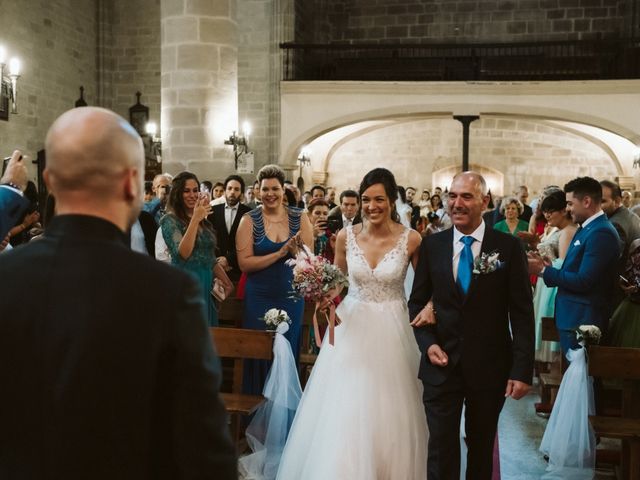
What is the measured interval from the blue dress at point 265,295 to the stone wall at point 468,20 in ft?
46.1

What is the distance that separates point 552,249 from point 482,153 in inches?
500

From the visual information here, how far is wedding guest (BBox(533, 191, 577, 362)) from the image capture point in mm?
5363

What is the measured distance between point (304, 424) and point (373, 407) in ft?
1.26

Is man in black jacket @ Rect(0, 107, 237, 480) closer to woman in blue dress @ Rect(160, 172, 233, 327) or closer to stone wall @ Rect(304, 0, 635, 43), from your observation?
woman in blue dress @ Rect(160, 172, 233, 327)

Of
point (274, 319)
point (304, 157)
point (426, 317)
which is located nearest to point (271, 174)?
point (274, 319)

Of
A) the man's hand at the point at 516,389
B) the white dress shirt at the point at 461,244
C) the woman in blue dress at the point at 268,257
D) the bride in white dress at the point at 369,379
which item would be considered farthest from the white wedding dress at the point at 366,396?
the woman in blue dress at the point at 268,257

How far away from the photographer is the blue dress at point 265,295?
461 centimetres

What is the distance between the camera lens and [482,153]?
1830 cm

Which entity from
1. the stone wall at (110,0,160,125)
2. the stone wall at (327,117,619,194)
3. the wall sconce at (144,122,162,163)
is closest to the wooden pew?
the wall sconce at (144,122,162,163)

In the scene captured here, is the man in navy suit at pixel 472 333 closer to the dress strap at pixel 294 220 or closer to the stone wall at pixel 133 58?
the dress strap at pixel 294 220

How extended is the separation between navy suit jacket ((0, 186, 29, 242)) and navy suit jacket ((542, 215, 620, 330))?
2.96 metres

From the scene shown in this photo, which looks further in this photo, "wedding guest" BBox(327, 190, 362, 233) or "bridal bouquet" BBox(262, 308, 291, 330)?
"wedding guest" BBox(327, 190, 362, 233)

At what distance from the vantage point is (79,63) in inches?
621

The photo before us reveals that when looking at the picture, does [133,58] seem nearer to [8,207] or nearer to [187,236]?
[187,236]
